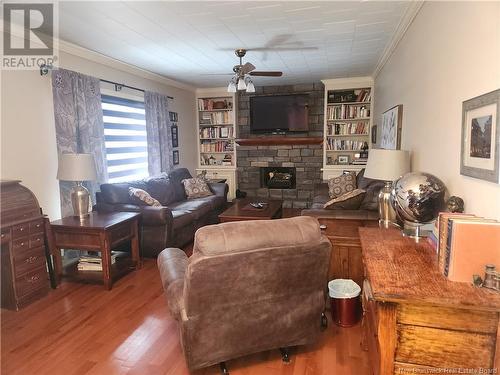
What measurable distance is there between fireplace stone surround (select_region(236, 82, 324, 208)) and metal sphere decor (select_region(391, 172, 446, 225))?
4.60 metres

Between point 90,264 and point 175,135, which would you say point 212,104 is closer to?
point 175,135

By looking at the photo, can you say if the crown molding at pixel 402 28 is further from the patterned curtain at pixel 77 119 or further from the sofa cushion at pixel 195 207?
the patterned curtain at pixel 77 119

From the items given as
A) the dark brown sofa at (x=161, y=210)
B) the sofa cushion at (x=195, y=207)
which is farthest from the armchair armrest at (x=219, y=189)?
the sofa cushion at (x=195, y=207)

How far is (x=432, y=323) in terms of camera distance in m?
1.22

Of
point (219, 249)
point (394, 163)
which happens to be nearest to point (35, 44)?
point (219, 249)

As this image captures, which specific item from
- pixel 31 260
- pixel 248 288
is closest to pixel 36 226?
pixel 31 260

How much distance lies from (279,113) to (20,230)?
4717mm

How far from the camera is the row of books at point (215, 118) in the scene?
6691mm

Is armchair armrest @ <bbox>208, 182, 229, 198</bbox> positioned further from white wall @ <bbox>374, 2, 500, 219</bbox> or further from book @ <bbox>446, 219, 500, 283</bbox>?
book @ <bbox>446, 219, 500, 283</bbox>

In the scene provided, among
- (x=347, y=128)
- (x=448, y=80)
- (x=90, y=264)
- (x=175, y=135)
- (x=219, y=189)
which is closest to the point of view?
(x=448, y=80)

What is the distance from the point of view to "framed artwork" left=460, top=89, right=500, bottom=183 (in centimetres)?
142

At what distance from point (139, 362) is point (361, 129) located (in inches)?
208

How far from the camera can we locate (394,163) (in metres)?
2.37

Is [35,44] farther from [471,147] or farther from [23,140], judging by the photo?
[471,147]
